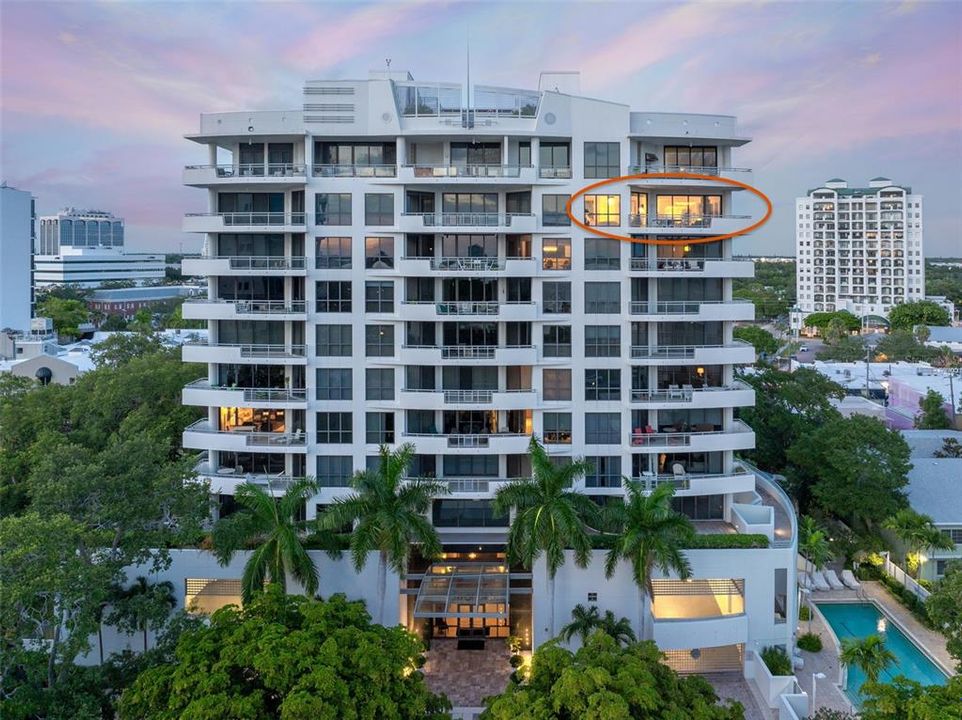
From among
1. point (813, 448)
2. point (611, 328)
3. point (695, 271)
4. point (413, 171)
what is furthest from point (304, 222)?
point (813, 448)

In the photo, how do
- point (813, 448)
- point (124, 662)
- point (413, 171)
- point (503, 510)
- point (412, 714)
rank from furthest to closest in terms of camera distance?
point (813, 448)
point (413, 171)
point (503, 510)
point (124, 662)
point (412, 714)

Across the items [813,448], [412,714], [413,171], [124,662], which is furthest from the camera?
[813,448]

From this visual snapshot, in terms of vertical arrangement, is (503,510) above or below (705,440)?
below

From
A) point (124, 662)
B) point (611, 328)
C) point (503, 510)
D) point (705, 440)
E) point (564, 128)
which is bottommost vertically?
point (124, 662)

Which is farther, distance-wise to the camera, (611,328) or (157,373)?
(157,373)

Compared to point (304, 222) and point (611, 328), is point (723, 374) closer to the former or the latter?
point (611, 328)

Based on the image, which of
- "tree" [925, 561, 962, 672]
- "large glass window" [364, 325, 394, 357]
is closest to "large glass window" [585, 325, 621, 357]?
"large glass window" [364, 325, 394, 357]

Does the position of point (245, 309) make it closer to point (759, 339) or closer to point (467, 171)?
point (467, 171)
